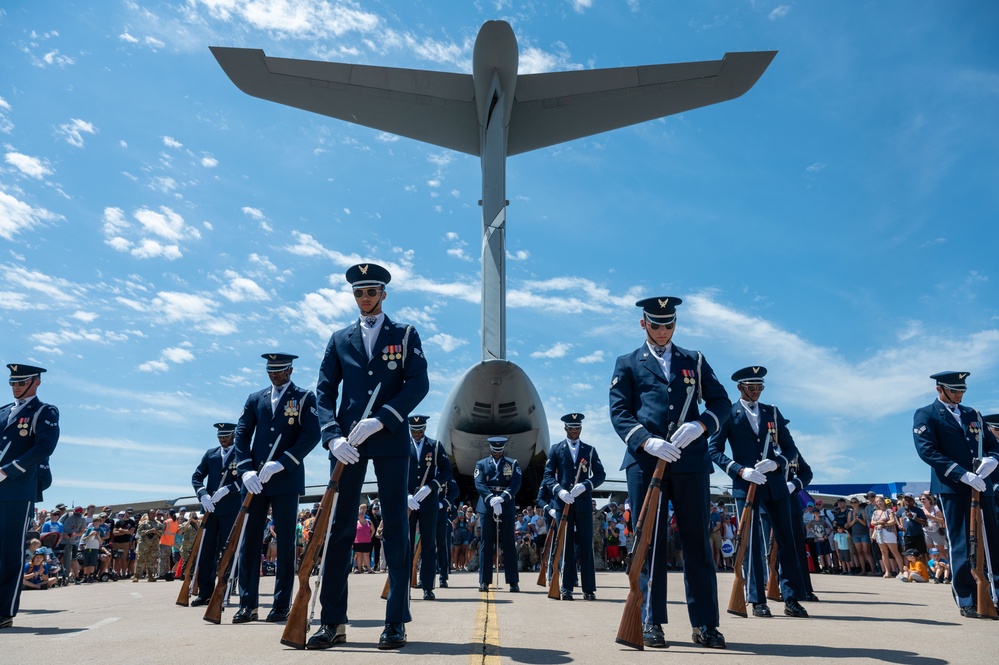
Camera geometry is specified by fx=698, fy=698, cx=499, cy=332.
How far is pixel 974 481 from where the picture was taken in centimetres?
659

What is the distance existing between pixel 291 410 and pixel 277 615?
6.16ft

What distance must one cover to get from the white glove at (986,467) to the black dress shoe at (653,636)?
160 inches

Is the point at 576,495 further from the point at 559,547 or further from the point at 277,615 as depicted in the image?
the point at 277,615

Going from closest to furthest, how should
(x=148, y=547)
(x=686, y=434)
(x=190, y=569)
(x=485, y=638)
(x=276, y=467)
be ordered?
1. (x=686, y=434)
2. (x=485, y=638)
3. (x=276, y=467)
4. (x=190, y=569)
5. (x=148, y=547)

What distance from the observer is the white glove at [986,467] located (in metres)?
6.63

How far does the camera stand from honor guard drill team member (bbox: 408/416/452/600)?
899 centimetres

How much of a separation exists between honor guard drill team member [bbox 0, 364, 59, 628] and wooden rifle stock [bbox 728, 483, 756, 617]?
21.3 ft

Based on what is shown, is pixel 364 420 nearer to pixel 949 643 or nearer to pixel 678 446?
pixel 678 446

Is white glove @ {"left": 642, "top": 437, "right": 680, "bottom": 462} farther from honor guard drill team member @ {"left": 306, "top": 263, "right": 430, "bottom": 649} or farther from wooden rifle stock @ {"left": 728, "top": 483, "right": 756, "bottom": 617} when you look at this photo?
wooden rifle stock @ {"left": 728, "top": 483, "right": 756, "bottom": 617}

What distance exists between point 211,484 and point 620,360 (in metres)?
6.25

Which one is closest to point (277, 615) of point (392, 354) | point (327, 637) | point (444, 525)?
point (327, 637)

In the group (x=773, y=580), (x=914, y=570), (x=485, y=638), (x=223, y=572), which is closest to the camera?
(x=485, y=638)

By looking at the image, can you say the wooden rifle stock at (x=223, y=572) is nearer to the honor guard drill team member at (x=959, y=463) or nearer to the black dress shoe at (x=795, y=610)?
the black dress shoe at (x=795, y=610)

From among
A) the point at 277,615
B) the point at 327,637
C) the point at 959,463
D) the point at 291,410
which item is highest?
the point at 291,410
